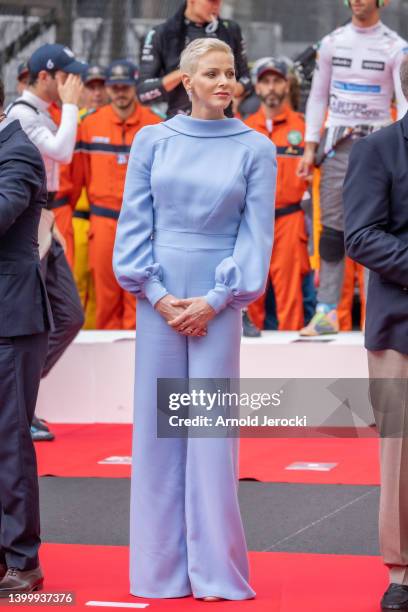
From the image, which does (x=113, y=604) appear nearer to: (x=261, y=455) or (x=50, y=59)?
(x=261, y=455)

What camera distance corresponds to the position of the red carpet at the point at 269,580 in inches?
173

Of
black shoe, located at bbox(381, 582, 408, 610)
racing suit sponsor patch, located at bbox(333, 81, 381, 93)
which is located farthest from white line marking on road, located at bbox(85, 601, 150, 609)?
racing suit sponsor patch, located at bbox(333, 81, 381, 93)

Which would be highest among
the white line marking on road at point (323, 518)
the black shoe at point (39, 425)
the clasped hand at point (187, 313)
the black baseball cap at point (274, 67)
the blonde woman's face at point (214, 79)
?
the black baseball cap at point (274, 67)

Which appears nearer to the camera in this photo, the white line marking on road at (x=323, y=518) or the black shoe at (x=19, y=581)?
the black shoe at (x=19, y=581)

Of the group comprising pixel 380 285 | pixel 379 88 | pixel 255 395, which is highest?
pixel 379 88

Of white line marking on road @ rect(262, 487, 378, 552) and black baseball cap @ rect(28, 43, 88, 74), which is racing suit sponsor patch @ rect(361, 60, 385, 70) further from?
white line marking on road @ rect(262, 487, 378, 552)

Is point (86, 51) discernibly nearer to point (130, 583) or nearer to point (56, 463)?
point (56, 463)

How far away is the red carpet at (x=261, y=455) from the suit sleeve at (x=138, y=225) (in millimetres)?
2350

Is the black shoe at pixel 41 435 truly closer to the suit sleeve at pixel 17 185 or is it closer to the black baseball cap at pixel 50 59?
the black baseball cap at pixel 50 59

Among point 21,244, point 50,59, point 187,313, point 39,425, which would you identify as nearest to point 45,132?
point 50,59

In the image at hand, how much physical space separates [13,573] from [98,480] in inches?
86.1

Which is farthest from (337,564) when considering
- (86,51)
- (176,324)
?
(86,51)

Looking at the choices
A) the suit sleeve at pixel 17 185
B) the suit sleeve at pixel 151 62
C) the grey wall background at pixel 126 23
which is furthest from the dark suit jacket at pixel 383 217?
the grey wall background at pixel 126 23

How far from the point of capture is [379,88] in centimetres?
834
